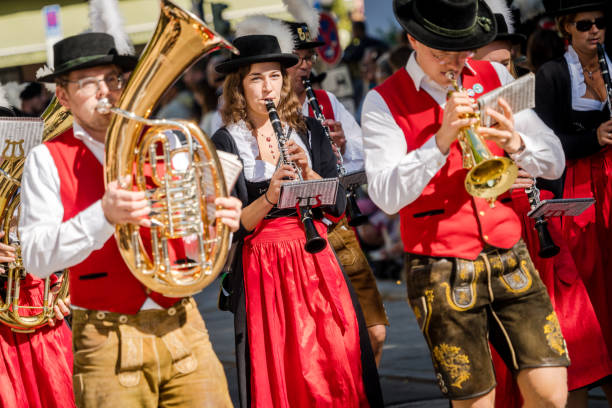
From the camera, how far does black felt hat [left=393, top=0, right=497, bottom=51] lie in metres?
3.62

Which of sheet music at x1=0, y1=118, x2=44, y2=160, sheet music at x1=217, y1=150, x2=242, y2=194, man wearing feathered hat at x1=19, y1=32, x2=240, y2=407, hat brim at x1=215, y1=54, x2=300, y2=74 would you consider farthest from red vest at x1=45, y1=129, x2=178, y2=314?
hat brim at x1=215, y1=54, x2=300, y2=74

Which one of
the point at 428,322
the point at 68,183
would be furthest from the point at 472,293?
the point at 68,183

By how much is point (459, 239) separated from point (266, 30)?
6.46 ft

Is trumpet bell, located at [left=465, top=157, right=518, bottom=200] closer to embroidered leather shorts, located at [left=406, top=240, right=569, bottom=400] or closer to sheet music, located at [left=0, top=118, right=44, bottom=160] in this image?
embroidered leather shorts, located at [left=406, top=240, right=569, bottom=400]

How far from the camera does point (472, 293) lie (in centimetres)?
363

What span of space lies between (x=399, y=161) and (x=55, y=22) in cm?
1565

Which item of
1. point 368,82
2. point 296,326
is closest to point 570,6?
point 296,326

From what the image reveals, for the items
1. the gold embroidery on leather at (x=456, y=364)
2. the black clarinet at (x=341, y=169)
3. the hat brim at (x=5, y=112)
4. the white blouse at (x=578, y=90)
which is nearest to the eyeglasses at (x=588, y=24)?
the white blouse at (x=578, y=90)

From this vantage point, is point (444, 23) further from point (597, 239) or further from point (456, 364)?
point (597, 239)

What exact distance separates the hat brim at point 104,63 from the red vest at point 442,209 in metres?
1.07

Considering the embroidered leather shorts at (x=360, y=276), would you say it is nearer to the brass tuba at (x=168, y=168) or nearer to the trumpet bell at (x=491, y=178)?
the trumpet bell at (x=491, y=178)

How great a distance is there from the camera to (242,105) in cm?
478

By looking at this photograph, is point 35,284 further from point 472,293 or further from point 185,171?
point 472,293

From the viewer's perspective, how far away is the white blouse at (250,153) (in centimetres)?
466
